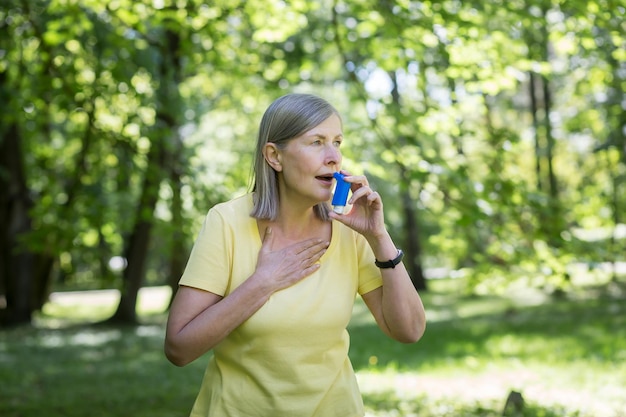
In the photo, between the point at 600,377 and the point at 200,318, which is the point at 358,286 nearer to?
the point at 200,318

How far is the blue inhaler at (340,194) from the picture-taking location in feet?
9.05

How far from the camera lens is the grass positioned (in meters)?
8.55

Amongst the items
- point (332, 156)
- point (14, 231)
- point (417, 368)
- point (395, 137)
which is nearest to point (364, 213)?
point (332, 156)

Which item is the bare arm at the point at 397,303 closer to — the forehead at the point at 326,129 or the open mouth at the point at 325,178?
the open mouth at the point at 325,178

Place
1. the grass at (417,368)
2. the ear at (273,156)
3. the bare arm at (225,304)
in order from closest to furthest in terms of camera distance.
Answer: the bare arm at (225,304) < the ear at (273,156) < the grass at (417,368)

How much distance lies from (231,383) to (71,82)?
6223 millimetres

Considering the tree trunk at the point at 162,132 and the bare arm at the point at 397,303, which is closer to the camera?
the bare arm at the point at 397,303

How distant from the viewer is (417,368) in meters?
11.5

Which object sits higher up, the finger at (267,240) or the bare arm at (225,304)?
the finger at (267,240)

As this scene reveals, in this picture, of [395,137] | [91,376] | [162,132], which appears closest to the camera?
[395,137]

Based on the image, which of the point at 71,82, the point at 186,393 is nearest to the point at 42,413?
the point at 186,393

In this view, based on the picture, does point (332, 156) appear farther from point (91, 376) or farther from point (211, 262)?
point (91, 376)

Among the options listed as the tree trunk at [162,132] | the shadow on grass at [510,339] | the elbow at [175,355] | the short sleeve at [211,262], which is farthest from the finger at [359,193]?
the shadow on grass at [510,339]

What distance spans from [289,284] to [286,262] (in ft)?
0.24
